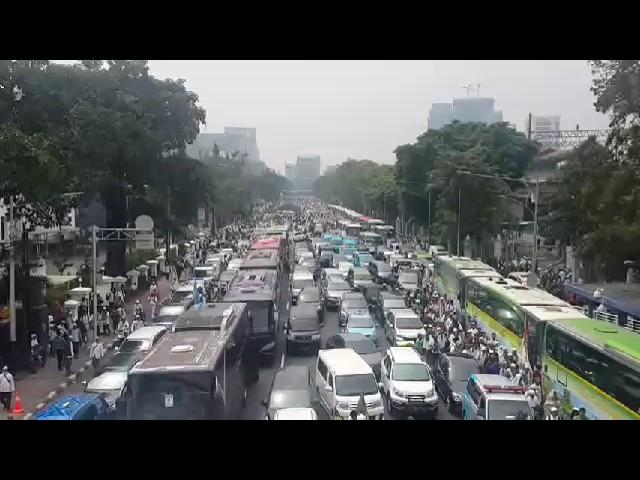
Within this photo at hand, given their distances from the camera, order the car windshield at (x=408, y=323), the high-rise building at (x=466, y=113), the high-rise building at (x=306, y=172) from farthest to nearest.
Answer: the high-rise building at (x=306, y=172)
the high-rise building at (x=466, y=113)
the car windshield at (x=408, y=323)

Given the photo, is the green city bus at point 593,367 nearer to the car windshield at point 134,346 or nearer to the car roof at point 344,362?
the car roof at point 344,362

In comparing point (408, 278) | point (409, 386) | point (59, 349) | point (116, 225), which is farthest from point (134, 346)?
point (408, 278)

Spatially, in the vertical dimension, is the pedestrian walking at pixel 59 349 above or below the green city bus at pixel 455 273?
below

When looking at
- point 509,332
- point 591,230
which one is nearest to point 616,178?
point 591,230

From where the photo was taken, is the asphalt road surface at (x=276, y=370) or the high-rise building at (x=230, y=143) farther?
the high-rise building at (x=230, y=143)

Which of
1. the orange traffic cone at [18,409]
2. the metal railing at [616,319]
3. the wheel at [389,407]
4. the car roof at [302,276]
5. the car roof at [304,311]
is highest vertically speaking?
the metal railing at [616,319]

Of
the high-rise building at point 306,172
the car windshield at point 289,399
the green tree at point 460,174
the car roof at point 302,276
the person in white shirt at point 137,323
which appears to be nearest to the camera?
the car windshield at point 289,399

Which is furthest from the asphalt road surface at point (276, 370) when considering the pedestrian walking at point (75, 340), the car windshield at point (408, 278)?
the car windshield at point (408, 278)

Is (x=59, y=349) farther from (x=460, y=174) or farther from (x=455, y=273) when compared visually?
(x=460, y=174)
